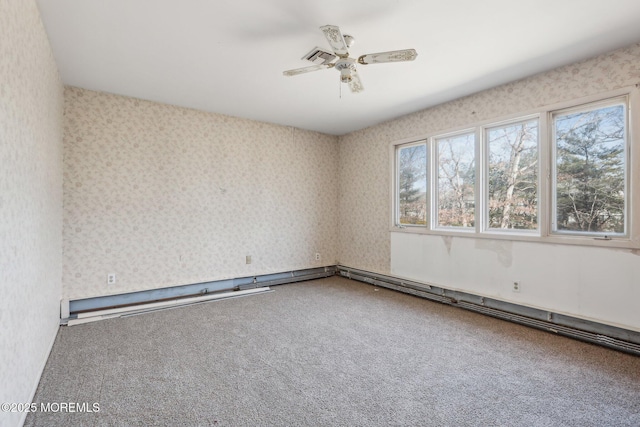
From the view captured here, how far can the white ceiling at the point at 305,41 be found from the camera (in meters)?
2.14

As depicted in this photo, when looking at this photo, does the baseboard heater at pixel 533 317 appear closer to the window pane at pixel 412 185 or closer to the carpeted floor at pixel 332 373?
the carpeted floor at pixel 332 373

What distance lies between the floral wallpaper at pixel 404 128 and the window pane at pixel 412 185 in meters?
0.19

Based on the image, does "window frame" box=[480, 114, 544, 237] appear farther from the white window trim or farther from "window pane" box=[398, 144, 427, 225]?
"window pane" box=[398, 144, 427, 225]

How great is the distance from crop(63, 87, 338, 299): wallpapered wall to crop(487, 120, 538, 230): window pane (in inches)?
108

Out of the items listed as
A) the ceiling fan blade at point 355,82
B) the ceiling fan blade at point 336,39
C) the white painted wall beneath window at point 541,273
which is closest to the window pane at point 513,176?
the white painted wall beneath window at point 541,273

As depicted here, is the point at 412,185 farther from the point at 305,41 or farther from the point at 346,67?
the point at 305,41

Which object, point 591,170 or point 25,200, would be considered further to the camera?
point 591,170

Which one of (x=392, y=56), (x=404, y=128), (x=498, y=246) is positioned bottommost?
(x=498, y=246)

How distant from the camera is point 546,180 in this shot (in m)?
3.07

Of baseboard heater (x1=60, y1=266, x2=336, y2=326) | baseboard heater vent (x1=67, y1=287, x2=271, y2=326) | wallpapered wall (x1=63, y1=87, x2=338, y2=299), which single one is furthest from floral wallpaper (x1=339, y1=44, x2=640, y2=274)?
baseboard heater vent (x1=67, y1=287, x2=271, y2=326)

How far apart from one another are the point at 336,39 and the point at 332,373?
236 centimetres

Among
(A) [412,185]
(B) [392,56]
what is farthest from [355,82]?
(A) [412,185]

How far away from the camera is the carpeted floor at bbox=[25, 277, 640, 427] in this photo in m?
1.76

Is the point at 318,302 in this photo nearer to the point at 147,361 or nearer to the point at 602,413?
the point at 147,361
